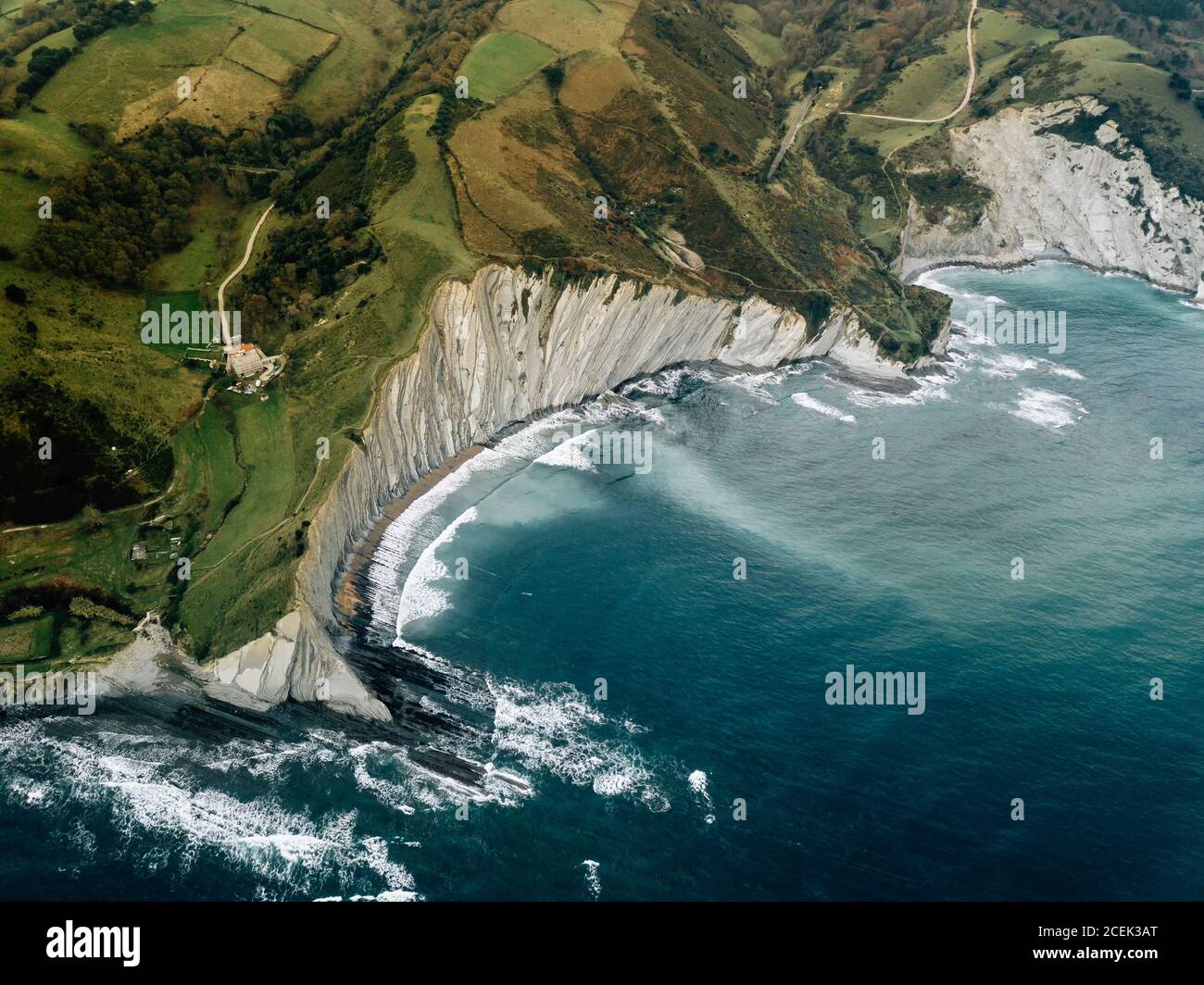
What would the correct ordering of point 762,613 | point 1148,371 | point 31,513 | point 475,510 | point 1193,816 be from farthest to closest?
1. point 1148,371
2. point 475,510
3. point 762,613
4. point 31,513
5. point 1193,816

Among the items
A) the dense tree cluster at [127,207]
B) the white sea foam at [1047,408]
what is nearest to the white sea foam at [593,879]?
the dense tree cluster at [127,207]

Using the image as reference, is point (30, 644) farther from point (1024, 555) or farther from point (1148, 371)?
point (1148, 371)

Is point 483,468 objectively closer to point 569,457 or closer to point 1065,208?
point 569,457

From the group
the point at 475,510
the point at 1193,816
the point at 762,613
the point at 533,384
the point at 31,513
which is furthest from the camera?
the point at 533,384

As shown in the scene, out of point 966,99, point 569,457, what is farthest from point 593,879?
point 966,99

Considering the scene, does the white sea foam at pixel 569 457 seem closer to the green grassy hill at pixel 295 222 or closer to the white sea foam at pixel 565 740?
the green grassy hill at pixel 295 222

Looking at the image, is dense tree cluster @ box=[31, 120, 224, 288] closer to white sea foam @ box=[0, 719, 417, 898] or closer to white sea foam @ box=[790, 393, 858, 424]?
white sea foam @ box=[0, 719, 417, 898]

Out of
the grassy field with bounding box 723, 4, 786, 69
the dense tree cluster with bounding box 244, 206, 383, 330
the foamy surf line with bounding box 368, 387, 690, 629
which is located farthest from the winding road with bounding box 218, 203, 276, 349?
the grassy field with bounding box 723, 4, 786, 69

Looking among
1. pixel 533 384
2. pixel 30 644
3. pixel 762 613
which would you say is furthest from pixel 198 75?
pixel 762 613
